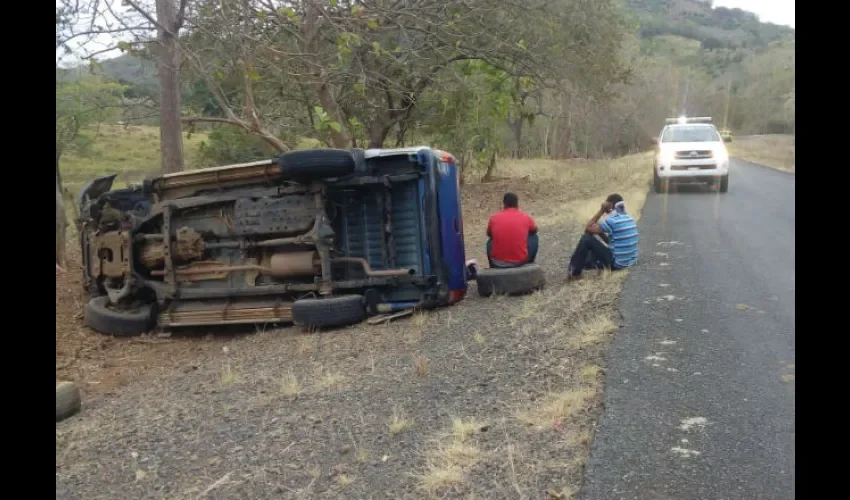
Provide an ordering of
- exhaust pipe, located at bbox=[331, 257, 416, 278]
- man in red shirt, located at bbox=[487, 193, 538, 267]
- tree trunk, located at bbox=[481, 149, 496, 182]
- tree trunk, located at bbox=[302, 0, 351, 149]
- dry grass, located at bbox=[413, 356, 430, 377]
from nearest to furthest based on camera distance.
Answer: dry grass, located at bbox=[413, 356, 430, 377], exhaust pipe, located at bbox=[331, 257, 416, 278], man in red shirt, located at bbox=[487, 193, 538, 267], tree trunk, located at bbox=[302, 0, 351, 149], tree trunk, located at bbox=[481, 149, 496, 182]

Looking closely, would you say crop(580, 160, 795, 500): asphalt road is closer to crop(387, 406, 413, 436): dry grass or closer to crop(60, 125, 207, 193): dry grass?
crop(387, 406, 413, 436): dry grass

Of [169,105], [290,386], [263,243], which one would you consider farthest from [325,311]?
[169,105]

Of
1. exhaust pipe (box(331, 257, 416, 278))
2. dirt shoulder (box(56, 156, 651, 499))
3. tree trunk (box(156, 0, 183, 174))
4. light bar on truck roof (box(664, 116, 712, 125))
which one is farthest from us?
tree trunk (box(156, 0, 183, 174))

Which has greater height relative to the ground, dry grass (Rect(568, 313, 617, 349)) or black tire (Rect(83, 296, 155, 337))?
dry grass (Rect(568, 313, 617, 349))

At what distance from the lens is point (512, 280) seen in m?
8.54

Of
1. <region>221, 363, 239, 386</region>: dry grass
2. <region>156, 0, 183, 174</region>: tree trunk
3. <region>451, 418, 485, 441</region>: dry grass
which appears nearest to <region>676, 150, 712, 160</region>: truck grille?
<region>451, 418, 485, 441</region>: dry grass

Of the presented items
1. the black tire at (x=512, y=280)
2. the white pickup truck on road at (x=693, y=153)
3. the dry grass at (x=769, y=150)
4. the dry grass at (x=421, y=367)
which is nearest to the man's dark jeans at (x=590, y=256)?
the black tire at (x=512, y=280)

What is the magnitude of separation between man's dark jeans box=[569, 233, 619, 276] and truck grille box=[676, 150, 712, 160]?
2389 millimetres

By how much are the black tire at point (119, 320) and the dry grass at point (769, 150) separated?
792 cm

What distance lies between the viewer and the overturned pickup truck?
805 cm

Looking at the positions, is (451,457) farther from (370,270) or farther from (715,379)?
(370,270)

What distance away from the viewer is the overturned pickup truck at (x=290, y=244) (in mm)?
8055

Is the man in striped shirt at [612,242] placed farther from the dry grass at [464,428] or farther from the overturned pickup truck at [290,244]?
the dry grass at [464,428]
